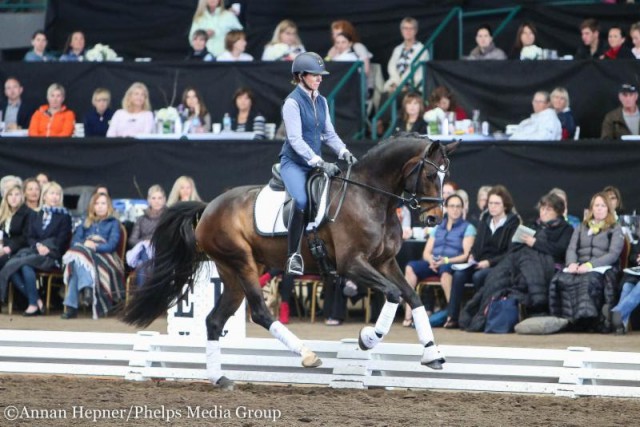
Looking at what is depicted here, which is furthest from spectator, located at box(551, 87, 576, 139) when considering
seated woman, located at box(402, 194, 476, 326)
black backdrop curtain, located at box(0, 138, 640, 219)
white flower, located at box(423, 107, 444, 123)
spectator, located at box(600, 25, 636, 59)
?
seated woman, located at box(402, 194, 476, 326)

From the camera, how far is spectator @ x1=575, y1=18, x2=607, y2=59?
12727 millimetres

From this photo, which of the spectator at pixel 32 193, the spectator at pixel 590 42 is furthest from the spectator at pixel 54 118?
the spectator at pixel 590 42

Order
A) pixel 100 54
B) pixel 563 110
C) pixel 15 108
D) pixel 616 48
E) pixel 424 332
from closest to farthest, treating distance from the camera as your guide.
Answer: pixel 424 332, pixel 563 110, pixel 616 48, pixel 15 108, pixel 100 54

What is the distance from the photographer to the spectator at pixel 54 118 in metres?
13.3

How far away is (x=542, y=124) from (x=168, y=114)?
4063 mm

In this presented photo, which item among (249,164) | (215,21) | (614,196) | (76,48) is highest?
(215,21)

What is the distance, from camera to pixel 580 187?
38.1ft

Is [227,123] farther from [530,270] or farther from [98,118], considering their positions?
[530,270]

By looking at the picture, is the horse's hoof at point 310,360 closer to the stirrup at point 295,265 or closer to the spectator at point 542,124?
the stirrup at point 295,265

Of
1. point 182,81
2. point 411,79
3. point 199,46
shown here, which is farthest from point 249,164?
point 199,46

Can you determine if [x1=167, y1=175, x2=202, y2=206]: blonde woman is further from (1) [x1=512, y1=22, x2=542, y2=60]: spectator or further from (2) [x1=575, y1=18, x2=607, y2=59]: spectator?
(2) [x1=575, y1=18, x2=607, y2=59]: spectator

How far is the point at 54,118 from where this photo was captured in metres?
13.4

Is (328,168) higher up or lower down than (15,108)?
lower down

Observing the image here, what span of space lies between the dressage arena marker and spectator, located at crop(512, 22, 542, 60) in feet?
18.4
